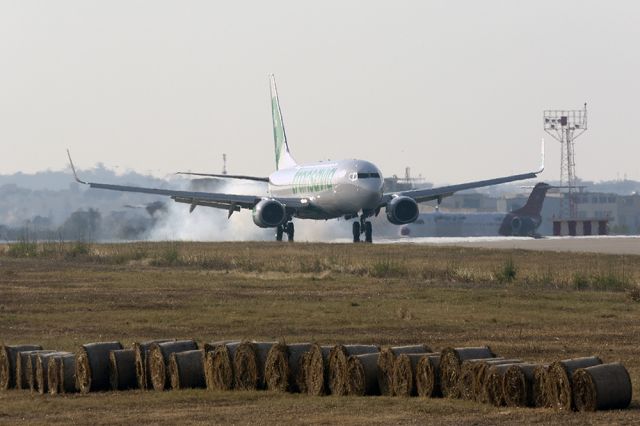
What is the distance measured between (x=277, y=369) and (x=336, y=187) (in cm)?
5262

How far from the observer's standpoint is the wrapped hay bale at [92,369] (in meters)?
23.3

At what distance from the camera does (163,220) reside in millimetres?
115750

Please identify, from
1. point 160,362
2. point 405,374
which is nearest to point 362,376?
point 405,374

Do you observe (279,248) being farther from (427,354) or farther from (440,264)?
(427,354)

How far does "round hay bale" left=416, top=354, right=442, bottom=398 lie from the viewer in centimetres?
2152

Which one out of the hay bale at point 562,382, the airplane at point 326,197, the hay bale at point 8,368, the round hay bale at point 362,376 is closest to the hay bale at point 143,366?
the hay bale at point 8,368

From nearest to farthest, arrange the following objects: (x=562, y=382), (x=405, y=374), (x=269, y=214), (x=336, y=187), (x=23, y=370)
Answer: (x=562, y=382) < (x=405, y=374) < (x=23, y=370) < (x=336, y=187) < (x=269, y=214)

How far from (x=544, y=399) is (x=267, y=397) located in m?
4.40

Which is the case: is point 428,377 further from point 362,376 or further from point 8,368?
point 8,368

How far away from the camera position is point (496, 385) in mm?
20422

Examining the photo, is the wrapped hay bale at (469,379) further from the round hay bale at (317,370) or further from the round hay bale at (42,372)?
the round hay bale at (42,372)

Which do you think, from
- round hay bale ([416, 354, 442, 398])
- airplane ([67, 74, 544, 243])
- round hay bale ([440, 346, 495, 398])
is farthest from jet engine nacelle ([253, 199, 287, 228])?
round hay bale ([440, 346, 495, 398])

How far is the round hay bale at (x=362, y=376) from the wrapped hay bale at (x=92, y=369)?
4.14 m

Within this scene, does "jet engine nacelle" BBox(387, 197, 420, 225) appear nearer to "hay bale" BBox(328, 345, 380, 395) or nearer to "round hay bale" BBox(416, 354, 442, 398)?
"hay bale" BBox(328, 345, 380, 395)
